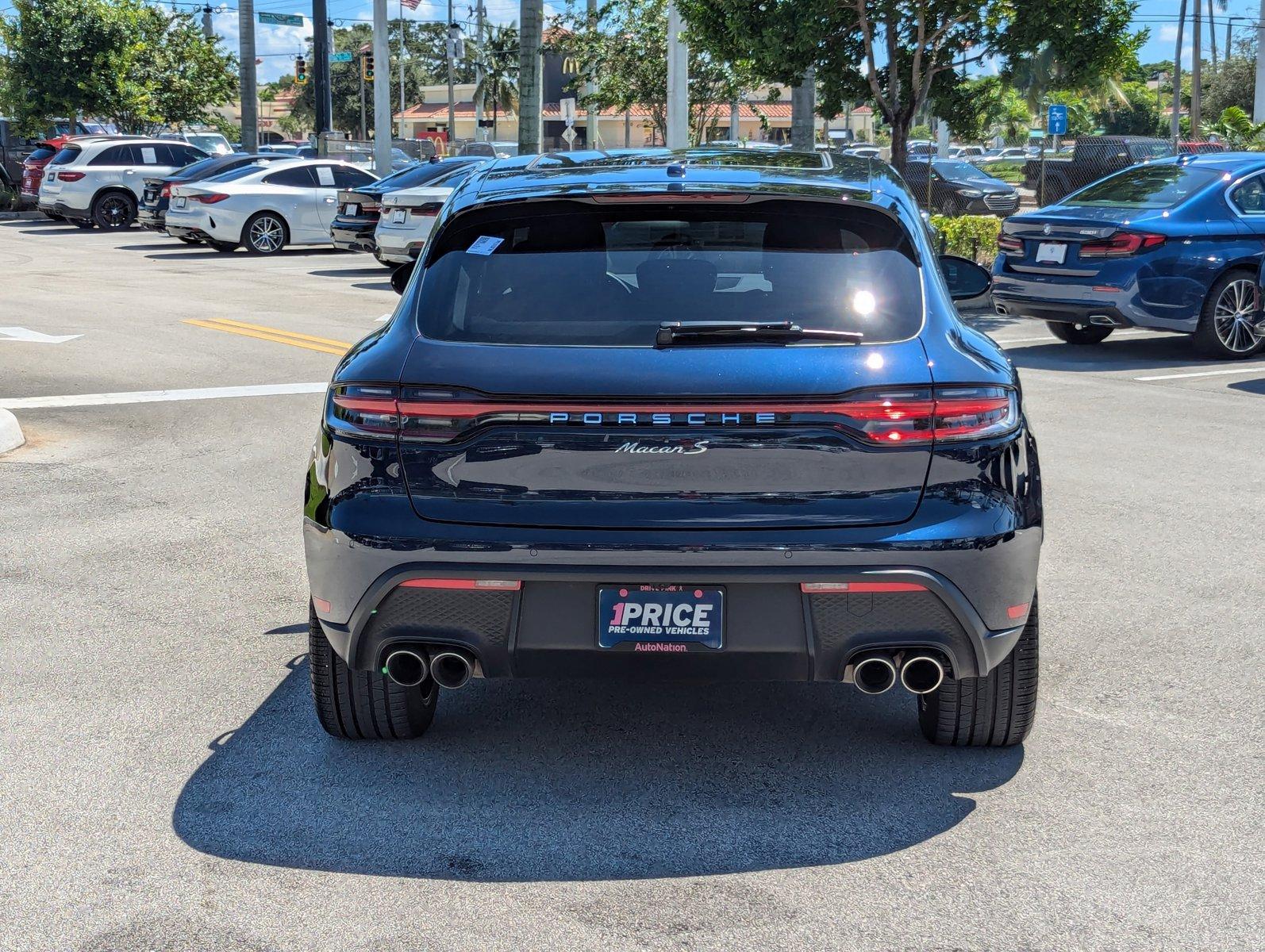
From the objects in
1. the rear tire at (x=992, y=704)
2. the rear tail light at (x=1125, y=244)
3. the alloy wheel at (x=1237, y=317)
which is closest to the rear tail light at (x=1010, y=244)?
the rear tail light at (x=1125, y=244)

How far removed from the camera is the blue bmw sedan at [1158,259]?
1310 centimetres

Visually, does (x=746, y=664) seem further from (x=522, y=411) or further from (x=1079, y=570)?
(x=1079, y=570)

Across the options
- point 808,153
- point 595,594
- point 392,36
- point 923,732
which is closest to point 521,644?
point 595,594

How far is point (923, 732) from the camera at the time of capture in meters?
4.59

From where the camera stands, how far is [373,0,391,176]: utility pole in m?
37.3

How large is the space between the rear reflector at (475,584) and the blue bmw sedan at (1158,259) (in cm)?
1036

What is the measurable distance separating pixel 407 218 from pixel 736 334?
683 inches

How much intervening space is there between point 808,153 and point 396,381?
1958 mm

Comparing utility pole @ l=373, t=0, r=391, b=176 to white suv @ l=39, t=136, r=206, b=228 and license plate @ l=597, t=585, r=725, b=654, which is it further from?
license plate @ l=597, t=585, r=725, b=654

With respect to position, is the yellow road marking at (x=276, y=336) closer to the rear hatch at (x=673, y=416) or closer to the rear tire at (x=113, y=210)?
the rear hatch at (x=673, y=416)

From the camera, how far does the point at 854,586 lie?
12.5 feet

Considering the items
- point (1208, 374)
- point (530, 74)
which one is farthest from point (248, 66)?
point (1208, 374)

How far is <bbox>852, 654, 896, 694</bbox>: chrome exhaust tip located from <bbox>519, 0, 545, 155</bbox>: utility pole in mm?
22547

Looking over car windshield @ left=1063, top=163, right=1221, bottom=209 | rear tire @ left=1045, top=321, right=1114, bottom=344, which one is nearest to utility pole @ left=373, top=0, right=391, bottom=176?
rear tire @ left=1045, top=321, right=1114, bottom=344
